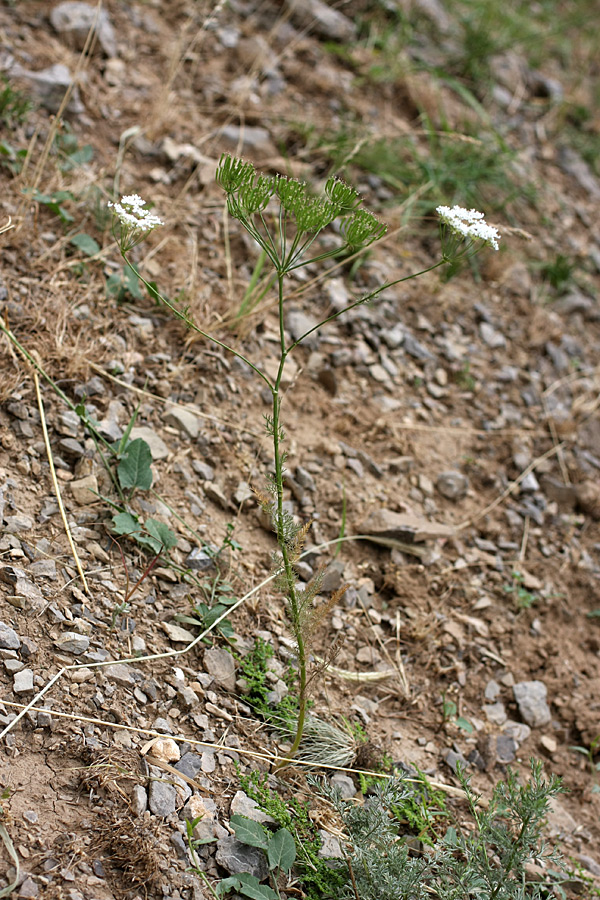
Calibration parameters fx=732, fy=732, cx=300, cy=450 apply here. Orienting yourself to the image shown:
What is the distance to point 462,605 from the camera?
9.29 feet

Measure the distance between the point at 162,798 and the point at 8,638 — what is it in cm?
55

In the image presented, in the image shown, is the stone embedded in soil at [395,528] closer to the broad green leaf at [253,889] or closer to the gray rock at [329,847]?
the gray rock at [329,847]

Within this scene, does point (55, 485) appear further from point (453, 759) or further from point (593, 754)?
point (593, 754)

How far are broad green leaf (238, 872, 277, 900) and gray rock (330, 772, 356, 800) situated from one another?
389 millimetres

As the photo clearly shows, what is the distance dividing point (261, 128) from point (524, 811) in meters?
3.57

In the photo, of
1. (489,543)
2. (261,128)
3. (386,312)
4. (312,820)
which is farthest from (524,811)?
(261,128)

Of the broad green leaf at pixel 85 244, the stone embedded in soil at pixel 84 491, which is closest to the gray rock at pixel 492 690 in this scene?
the stone embedded in soil at pixel 84 491

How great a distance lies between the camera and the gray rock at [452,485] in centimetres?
317

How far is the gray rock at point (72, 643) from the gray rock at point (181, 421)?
926 mm

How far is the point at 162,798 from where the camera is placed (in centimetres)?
177

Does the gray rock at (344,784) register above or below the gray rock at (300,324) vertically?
below

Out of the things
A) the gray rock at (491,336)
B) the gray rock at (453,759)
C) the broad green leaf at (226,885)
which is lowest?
the gray rock at (453,759)

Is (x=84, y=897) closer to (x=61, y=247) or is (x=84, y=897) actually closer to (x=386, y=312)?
(x=61, y=247)

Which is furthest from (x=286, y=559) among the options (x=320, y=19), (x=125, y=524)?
(x=320, y=19)
